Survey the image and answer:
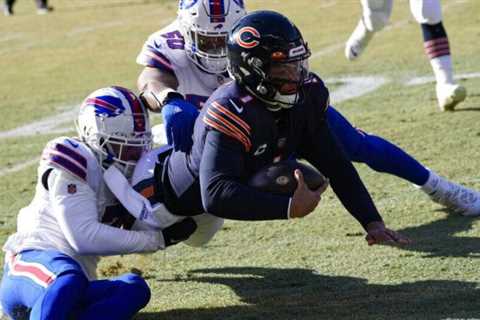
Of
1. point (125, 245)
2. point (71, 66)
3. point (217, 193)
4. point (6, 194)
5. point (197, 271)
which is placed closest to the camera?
point (217, 193)

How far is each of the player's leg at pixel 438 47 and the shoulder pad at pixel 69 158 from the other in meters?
3.49

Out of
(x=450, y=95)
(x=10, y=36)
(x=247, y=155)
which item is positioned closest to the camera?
(x=247, y=155)

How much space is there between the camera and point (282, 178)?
3.75 m

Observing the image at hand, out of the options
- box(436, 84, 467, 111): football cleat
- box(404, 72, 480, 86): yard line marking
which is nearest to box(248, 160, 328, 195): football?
box(436, 84, 467, 111): football cleat

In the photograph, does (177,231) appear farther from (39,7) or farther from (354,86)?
(39,7)

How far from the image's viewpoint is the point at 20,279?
386cm

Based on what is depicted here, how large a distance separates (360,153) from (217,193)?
4.67 ft

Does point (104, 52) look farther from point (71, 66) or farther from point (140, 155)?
point (140, 155)

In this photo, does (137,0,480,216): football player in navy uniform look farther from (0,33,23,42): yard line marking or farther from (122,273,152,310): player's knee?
(0,33,23,42): yard line marking

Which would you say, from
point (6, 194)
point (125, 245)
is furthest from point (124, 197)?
point (6, 194)

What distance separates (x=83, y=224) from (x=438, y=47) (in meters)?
3.84

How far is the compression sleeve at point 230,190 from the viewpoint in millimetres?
3686

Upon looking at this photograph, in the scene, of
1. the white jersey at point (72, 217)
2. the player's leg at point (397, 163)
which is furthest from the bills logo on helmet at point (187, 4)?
the white jersey at point (72, 217)

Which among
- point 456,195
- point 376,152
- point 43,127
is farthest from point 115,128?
point 43,127
